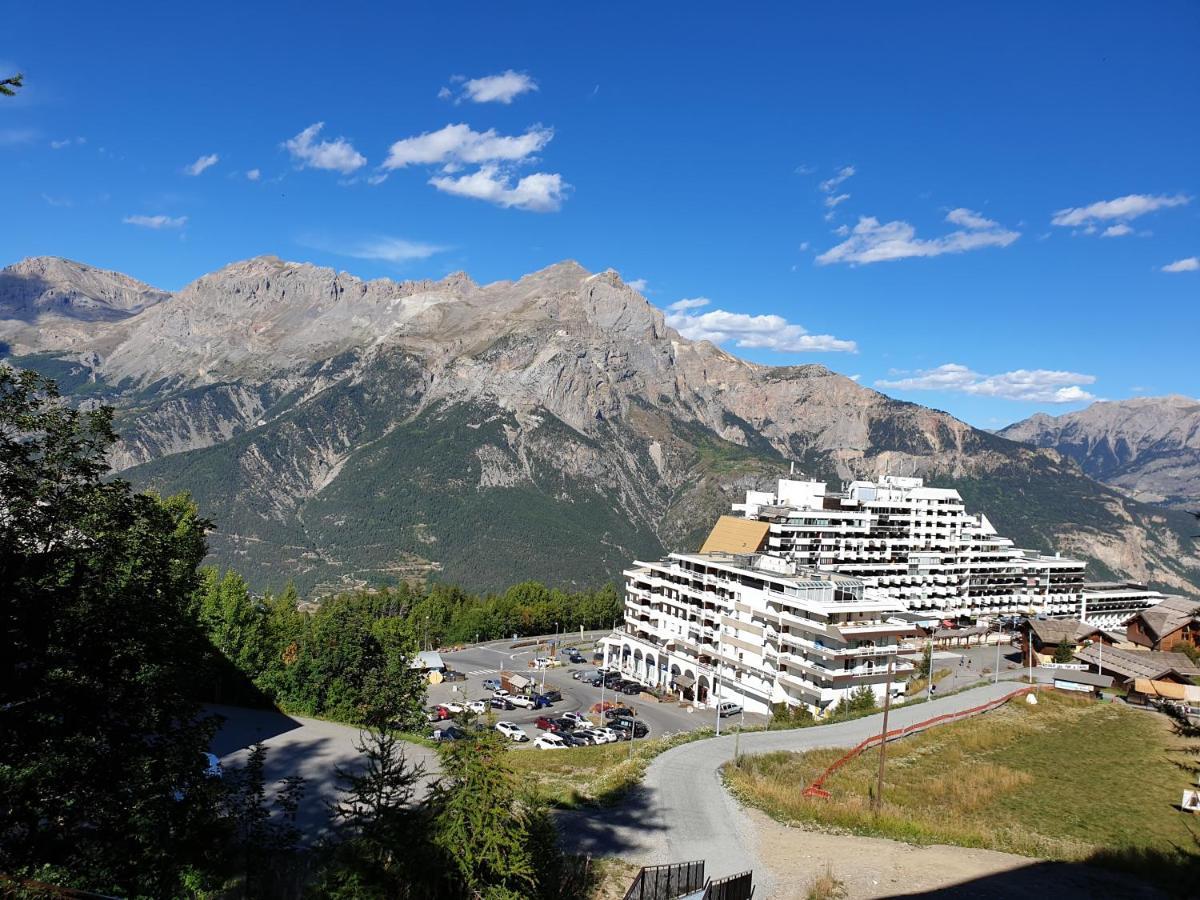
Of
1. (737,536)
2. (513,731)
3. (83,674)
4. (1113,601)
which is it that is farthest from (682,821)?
(1113,601)

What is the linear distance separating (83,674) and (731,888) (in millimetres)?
16443

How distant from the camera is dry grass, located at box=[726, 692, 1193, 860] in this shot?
28.2 metres

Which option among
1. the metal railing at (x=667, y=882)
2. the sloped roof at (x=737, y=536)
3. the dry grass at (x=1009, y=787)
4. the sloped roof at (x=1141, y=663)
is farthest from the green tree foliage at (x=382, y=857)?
the sloped roof at (x=737, y=536)

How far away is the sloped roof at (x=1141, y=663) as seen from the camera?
59.9 meters

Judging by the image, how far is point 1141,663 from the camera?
61594mm

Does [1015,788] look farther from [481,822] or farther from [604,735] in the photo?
[481,822]

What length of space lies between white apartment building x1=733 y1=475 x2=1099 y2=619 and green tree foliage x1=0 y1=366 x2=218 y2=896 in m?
81.8

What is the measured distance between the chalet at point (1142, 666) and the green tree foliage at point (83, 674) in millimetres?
68648

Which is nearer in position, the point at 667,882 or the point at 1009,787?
the point at 667,882

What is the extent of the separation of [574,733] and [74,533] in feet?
156

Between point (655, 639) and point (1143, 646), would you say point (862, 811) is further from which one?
point (1143, 646)

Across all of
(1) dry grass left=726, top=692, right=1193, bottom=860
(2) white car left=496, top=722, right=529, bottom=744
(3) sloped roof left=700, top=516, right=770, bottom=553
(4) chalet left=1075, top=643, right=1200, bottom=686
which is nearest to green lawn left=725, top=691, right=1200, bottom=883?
(1) dry grass left=726, top=692, right=1193, bottom=860

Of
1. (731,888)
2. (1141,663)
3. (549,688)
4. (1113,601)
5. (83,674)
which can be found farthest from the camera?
(1113,601)

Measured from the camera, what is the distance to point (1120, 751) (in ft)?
138
